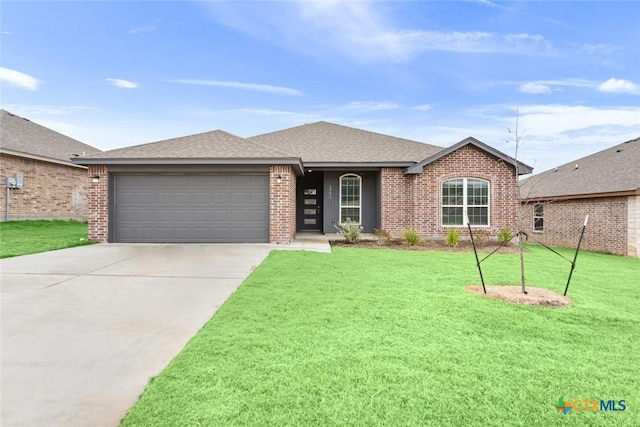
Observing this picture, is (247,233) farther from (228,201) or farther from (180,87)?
(180,87)

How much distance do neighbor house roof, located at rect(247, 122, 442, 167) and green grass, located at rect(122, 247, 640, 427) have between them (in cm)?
973

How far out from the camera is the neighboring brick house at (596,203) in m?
13.1

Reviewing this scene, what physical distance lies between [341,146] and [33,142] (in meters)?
17.4

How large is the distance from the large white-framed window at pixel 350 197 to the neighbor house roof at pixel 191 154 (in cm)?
396

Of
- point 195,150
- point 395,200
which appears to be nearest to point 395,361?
point 195,150

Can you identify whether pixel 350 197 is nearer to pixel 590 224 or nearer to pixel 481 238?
pixel 481 238

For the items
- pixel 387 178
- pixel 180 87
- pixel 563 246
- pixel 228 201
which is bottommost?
pixel 563 246

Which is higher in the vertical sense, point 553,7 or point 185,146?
point 553,7

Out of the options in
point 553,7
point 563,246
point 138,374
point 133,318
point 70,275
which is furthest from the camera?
point 563,246

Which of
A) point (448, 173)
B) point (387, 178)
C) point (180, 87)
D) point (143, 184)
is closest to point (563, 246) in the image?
point (448, 173)

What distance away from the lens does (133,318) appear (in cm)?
418

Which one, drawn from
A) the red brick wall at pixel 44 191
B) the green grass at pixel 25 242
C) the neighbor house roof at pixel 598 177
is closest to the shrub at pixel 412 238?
the neighbor house roof at pixel 598 177

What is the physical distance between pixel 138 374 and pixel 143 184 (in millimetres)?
10222

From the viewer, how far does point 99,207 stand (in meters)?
11.5
